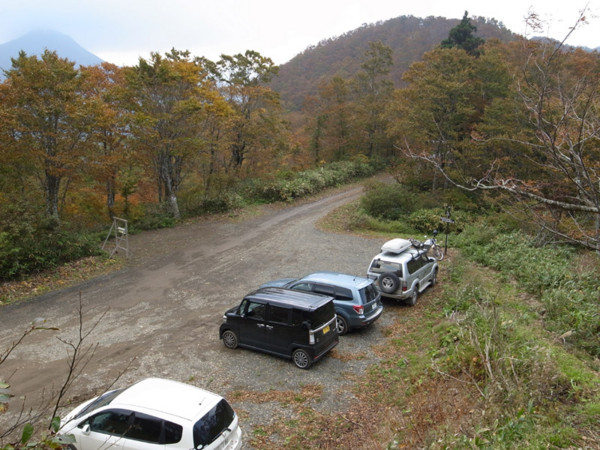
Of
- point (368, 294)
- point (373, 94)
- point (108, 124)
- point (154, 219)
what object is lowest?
point (154, 219)

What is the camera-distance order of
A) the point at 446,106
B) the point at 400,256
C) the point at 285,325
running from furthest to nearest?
the point at 446,106 < the point at 400,256 < the point at 285,325

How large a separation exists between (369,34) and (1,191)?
A: 298 ft

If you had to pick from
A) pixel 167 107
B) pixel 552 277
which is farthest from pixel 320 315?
pixel 167 107

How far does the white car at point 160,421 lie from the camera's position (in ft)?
18.5

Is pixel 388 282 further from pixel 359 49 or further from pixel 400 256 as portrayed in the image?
pixel 359 49

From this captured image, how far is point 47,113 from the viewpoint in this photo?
1638 centimetres

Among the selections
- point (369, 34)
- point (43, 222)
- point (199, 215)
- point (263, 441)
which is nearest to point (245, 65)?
point (199, 215)

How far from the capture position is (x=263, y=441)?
6848mm

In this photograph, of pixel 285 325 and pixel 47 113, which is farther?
pixel 47 113

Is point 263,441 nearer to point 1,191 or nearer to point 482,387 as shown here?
point 482,387

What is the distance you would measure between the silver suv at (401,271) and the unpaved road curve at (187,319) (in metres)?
0.94

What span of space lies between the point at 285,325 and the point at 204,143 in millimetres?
15775

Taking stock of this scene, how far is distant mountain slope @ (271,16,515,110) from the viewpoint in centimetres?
6956

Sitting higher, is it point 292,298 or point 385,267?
point 292,298
